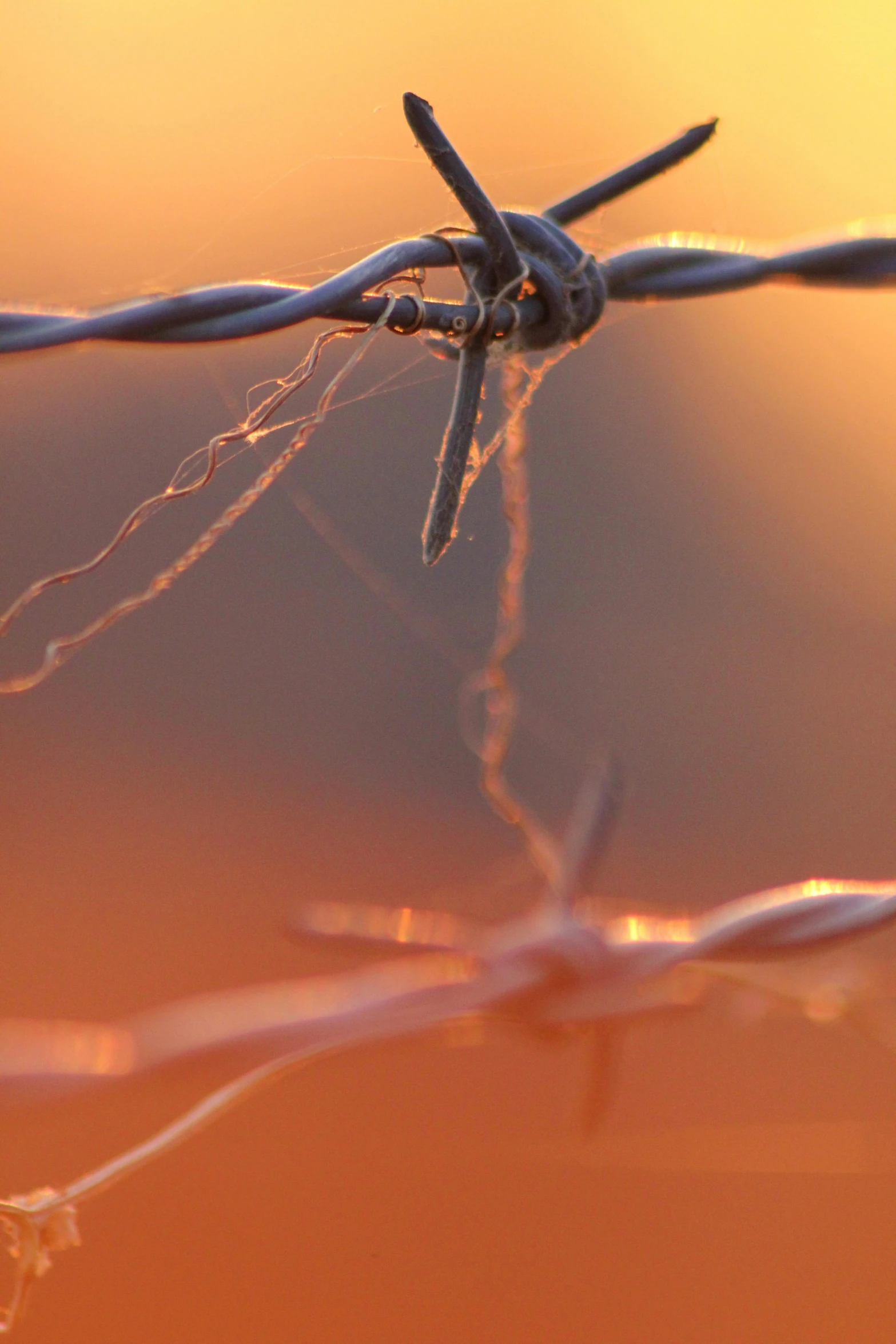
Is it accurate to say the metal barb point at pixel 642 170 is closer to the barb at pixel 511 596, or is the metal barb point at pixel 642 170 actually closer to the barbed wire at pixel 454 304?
the barbed wire at pixel 454 304

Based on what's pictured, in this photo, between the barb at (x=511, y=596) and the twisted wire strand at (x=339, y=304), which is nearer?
the twisted wire strand at (x=339, y=304)

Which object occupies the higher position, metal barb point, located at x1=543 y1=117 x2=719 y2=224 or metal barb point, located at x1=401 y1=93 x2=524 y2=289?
metal barb point, located at x1=543 y1=117 x2=719 y2=224

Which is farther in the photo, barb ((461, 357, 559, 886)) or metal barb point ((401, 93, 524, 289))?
barb ((461, 357, 559, 886))

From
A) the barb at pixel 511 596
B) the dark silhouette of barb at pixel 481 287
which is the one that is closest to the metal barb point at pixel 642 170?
the dark silhouette of barb at pixel 481 287

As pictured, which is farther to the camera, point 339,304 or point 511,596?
point 511,596

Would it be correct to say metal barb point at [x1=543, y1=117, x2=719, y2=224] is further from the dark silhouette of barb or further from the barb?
the barb

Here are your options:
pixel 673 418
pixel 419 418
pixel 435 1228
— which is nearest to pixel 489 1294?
pixel 435 1228

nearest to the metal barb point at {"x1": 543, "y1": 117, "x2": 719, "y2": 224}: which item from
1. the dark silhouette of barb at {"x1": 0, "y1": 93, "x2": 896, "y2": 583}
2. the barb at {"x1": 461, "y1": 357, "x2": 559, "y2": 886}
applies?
the dark silhouette of barb at {"x1": 0, "y1": 93, "x2": 896, "y2": 583}

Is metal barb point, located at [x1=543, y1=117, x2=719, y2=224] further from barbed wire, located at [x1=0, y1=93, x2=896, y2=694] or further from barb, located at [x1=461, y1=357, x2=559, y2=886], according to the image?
barb, located at [x1=461, y1=357, x2=559, y2=886]

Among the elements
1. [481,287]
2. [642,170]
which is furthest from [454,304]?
[642,170]

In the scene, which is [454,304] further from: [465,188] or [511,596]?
[511,596]

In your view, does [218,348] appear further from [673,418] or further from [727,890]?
[673,418]
